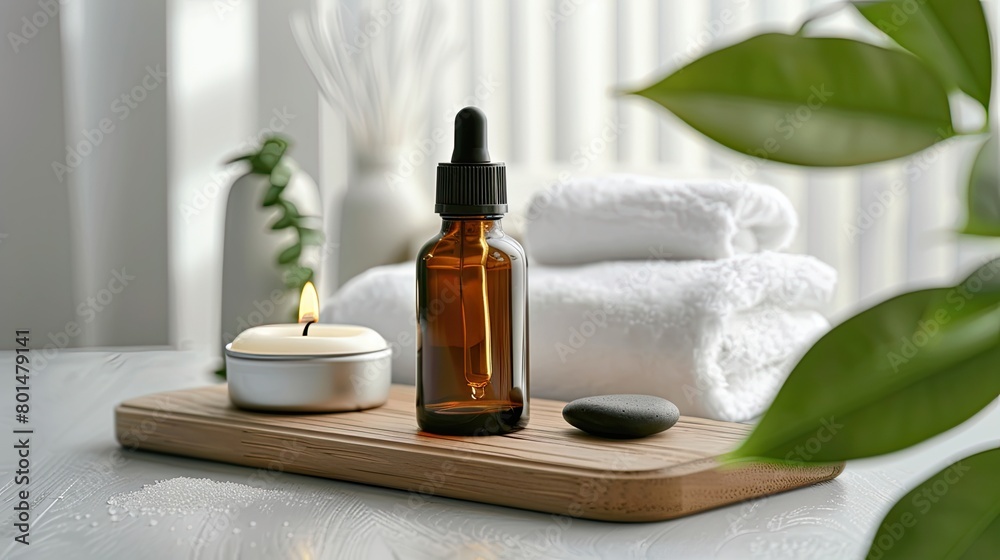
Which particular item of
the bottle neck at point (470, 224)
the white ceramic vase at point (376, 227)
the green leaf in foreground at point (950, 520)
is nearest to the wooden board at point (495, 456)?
the bottle neck at point (470, 224)

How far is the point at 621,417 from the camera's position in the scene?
1.62 ft

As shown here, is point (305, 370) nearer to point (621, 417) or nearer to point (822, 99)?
point (621, 417)

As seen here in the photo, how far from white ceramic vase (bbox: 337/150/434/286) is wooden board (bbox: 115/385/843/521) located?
0.52m

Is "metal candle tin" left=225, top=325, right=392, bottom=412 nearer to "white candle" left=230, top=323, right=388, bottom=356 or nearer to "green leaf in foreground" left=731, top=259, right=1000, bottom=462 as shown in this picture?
"white candle" left=230, top=323, right=388, bottom=356

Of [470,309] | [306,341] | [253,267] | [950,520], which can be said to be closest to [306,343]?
[306,341]

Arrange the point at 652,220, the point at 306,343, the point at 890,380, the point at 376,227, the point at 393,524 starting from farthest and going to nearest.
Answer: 1. the point at 376,227
2. the point at 652,220
3. the point at 306,343
4. the point at 393,524
5. the point at 890,380

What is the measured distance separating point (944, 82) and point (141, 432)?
57 cm

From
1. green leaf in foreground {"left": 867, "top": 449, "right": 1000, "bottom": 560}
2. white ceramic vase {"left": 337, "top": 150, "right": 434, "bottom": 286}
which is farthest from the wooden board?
white ceramic vase {"left": 337, "top": 150, "right": 434, "bottom": 286}

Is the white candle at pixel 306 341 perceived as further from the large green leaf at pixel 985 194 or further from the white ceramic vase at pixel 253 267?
the large green leaf at pixel 985 194

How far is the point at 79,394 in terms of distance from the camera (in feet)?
2.51

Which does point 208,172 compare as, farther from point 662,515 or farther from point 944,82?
point 944,82

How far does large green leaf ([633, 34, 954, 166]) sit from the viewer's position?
10 centimetres

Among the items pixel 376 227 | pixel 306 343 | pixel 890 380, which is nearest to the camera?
pixel 890 380

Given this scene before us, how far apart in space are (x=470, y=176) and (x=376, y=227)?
635 mm
